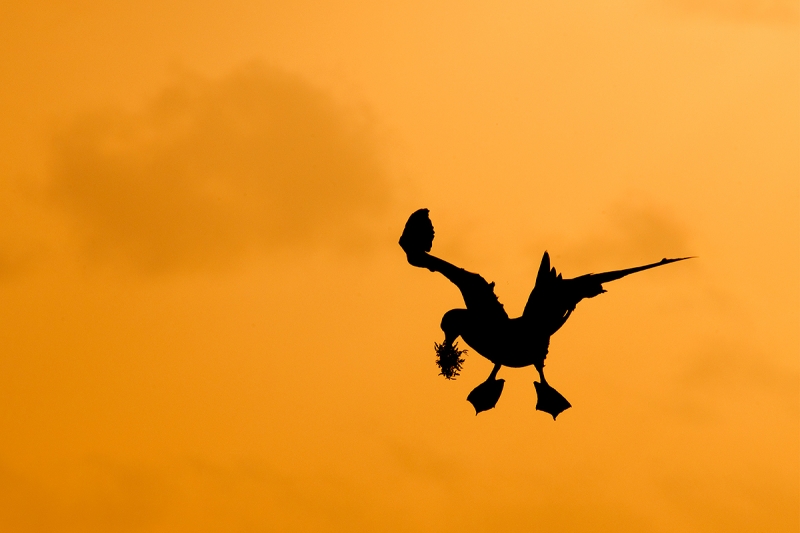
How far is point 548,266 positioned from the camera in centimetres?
1602

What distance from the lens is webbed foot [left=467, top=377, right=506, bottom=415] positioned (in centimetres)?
1623

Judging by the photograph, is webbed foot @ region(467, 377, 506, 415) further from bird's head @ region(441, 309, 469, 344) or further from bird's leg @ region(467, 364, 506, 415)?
bird's head @ region(441, 309, 469, 344)

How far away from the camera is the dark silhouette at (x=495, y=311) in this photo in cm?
1546

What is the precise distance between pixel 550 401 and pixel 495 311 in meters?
1.97

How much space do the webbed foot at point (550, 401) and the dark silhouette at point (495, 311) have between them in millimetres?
660

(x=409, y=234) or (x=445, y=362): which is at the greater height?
(x=409, y=234)

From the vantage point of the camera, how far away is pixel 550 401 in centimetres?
1633

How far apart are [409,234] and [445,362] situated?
2137mm

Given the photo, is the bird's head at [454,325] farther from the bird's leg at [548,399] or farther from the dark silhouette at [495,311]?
the bird's leg at [548,399]

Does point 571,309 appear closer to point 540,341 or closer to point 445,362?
point 540,341

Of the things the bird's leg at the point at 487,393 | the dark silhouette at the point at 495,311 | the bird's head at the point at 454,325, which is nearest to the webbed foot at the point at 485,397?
the bird's leg at the point at 487,393

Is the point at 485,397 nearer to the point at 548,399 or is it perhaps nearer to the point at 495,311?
the point at 548,399

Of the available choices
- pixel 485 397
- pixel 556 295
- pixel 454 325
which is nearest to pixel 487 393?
pixel 485 397

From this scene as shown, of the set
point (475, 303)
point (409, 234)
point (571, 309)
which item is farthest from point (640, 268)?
point (409, 234)
